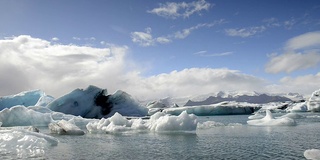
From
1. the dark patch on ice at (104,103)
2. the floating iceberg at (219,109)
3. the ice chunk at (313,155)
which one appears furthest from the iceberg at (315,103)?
the ice chunk at (313,155)

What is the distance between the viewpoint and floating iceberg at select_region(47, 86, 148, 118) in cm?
4681

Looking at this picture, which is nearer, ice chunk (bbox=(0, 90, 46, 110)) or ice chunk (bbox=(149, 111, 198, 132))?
ice chunk (bbox=(149, 111, 198, 132))

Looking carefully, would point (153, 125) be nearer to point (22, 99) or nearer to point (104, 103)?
point (104, 103)

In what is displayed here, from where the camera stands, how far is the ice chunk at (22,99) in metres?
49.3

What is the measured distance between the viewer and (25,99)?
51.4 meters

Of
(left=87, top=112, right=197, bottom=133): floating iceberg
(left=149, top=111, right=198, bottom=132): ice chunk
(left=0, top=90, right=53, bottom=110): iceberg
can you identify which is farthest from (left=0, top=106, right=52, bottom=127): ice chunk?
(left=149, top=111, right=198, bottom=132): ice chunk

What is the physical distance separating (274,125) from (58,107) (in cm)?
3102

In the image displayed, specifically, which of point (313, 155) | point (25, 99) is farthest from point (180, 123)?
point (25, 99)

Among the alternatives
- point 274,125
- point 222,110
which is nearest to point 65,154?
point 274,125

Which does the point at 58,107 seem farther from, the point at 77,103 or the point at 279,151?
the point at 279,151

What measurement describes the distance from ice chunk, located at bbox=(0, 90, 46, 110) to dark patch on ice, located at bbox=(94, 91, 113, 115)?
9.72m

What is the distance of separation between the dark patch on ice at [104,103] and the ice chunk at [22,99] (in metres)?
9.72

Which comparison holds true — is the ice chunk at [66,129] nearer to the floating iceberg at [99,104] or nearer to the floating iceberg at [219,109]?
the floating iceberg at [99,104]

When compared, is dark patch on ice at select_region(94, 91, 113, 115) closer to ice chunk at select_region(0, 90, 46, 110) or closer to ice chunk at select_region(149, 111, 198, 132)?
ice chunk at select_region(0, 90, 46, 110)
